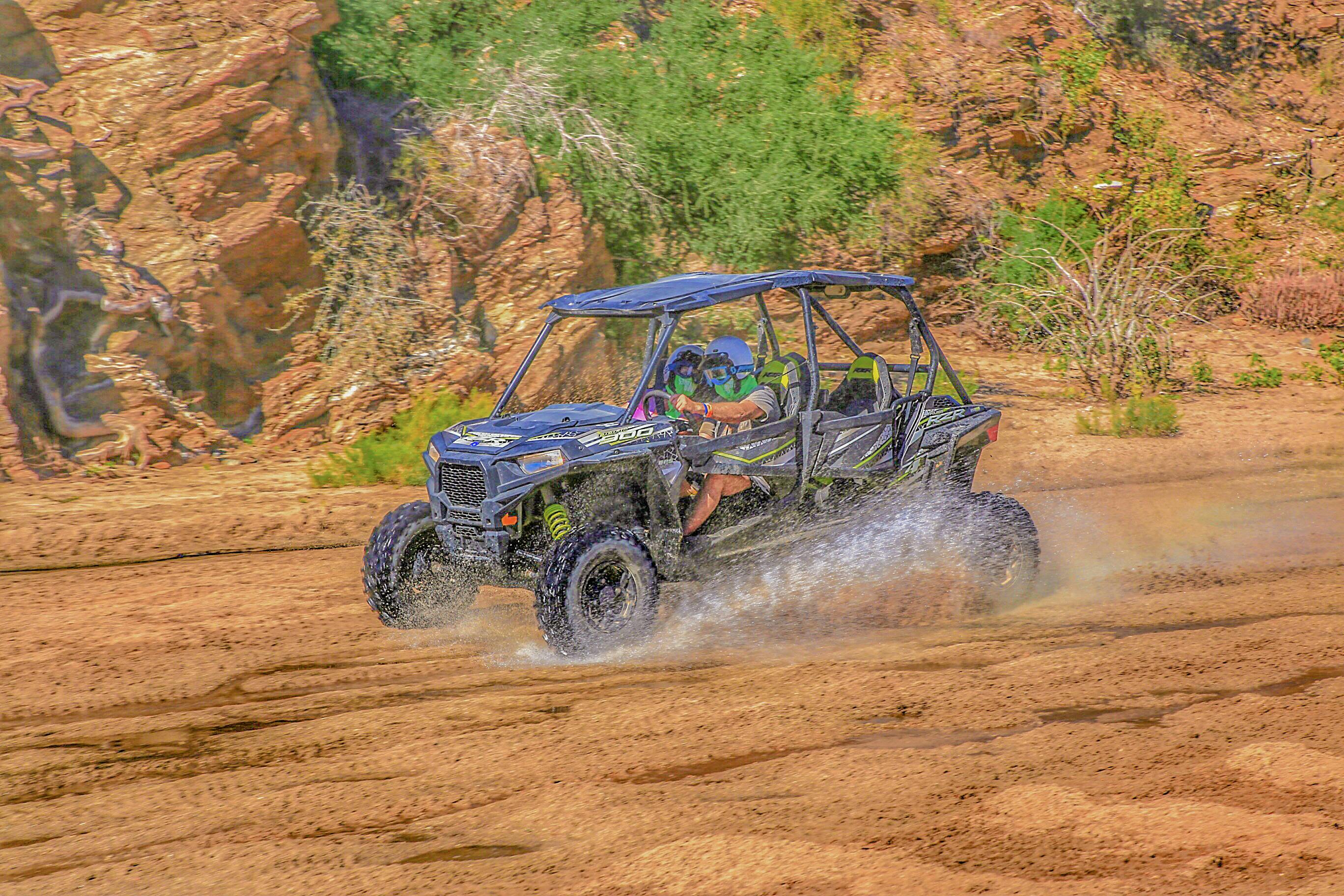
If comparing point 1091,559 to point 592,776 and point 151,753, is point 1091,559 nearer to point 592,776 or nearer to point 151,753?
point 592,776

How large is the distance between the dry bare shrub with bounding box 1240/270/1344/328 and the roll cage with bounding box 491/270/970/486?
40.2ft

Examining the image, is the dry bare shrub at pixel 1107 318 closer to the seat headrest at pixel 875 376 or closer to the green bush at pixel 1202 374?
the green bush at pixel 1202 374

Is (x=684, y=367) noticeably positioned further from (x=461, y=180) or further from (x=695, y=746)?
(x=461, y=180)

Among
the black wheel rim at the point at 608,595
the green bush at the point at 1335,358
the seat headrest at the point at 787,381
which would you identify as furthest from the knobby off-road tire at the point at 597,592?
the green bush at the point at 1335,358

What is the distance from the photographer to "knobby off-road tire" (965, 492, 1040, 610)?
682 centimetres

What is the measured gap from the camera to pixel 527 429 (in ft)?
18.9

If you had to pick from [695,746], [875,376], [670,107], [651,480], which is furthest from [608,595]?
[670,107]

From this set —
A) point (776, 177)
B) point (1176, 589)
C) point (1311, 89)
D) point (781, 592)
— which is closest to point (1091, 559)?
point (1176, 589)

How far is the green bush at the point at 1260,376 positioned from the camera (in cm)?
1446

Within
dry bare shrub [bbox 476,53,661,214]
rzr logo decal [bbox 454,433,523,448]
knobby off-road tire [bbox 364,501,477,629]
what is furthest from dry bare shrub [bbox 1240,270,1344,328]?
rzr logo decal [bbox 454,433,523,448]

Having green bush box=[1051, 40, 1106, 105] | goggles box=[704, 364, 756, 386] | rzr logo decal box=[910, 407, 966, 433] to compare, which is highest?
green bush box=[1051, 40, 1106, 105]

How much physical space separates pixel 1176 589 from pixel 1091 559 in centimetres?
94

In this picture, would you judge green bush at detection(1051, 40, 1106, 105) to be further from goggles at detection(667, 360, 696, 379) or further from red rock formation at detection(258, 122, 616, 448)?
goggles at detection(667, 360, 696, 379)

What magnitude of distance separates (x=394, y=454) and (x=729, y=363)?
15.2 feet
